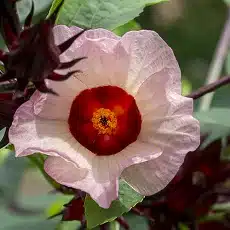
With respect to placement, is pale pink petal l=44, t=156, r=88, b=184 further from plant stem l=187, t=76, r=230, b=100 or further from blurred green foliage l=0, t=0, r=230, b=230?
blurred green foliage l=0, t=0, r=230, b=230

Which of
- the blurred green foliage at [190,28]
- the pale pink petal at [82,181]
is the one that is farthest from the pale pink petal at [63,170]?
the blurred green foliage at [190,28]

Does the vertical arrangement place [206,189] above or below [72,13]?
below

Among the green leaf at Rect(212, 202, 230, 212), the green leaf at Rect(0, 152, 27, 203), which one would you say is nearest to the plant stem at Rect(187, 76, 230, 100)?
the green leaf at Rect(212, 202, 230, 212)

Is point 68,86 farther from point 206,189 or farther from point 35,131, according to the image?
point 206,189

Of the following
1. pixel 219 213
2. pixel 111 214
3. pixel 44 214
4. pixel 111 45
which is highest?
pixel 111 45

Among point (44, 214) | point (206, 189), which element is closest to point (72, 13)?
point (206, 189)

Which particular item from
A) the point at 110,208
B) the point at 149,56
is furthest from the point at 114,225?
the point at 149,56
